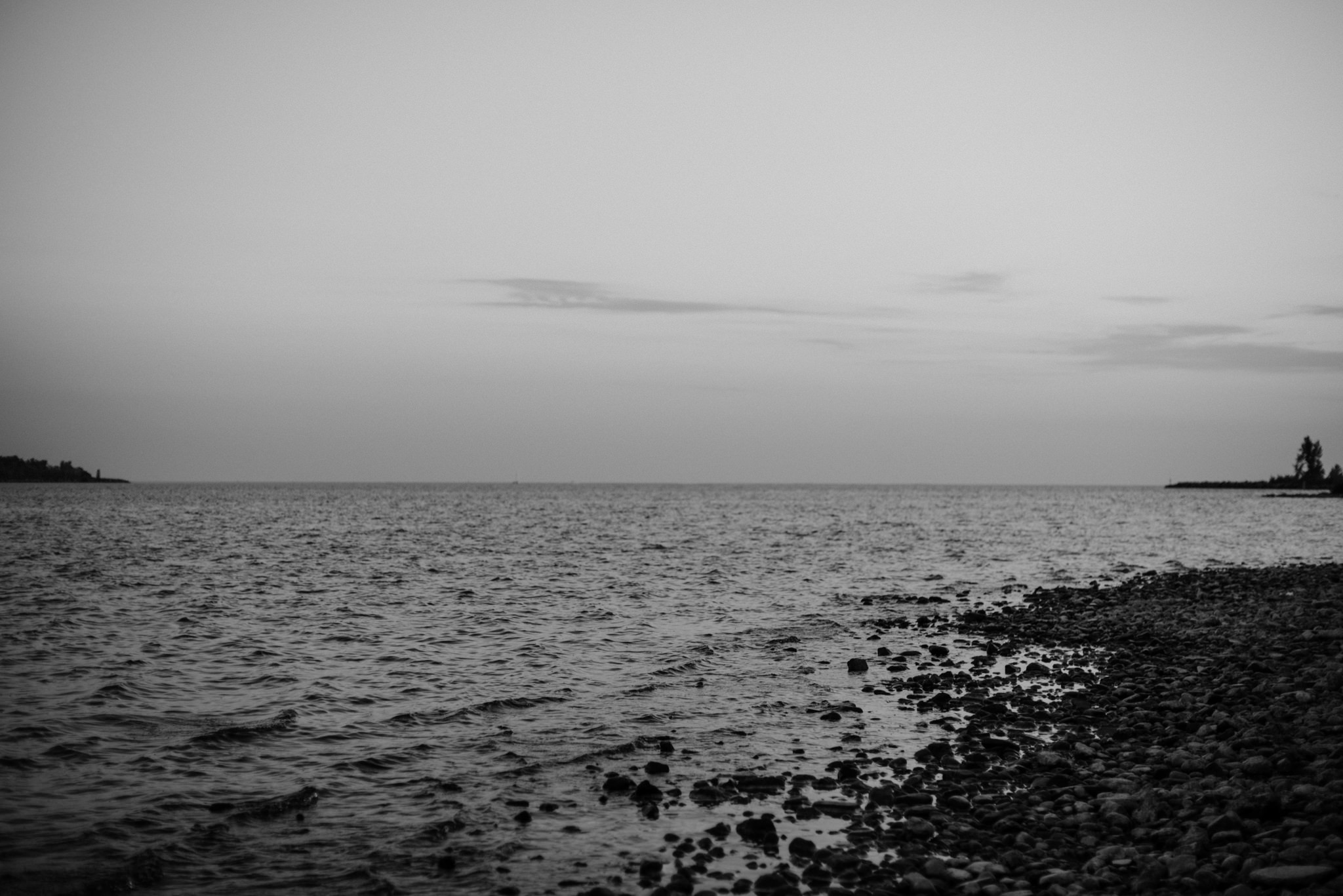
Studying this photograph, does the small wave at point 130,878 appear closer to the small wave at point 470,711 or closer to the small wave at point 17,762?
the small wave at point 17,762

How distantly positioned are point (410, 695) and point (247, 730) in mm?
3633

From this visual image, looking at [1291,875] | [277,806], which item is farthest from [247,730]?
[1291,875]

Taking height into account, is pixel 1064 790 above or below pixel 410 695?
above

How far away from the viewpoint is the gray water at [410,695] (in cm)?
1131

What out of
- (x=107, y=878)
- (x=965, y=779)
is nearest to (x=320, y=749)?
(x=107, y=878)

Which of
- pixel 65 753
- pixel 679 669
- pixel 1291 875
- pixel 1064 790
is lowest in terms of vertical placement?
pixel 65 753

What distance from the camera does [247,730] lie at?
16.2 m

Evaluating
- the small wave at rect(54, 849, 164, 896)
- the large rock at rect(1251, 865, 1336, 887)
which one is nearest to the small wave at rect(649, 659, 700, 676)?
the small wave at rect(54, 849, 164, 896)

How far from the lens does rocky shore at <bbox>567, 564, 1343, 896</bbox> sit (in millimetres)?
9586

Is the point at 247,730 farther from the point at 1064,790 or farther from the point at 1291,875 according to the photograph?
the point at 1291,875

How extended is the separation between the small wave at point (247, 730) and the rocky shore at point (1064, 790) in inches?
275

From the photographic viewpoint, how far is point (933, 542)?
→ 216ft

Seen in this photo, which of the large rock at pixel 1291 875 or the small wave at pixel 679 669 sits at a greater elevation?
the large rock at pixel 1291 875

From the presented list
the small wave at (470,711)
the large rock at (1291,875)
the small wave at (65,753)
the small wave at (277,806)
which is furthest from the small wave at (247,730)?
the large rock at (1291,875)
